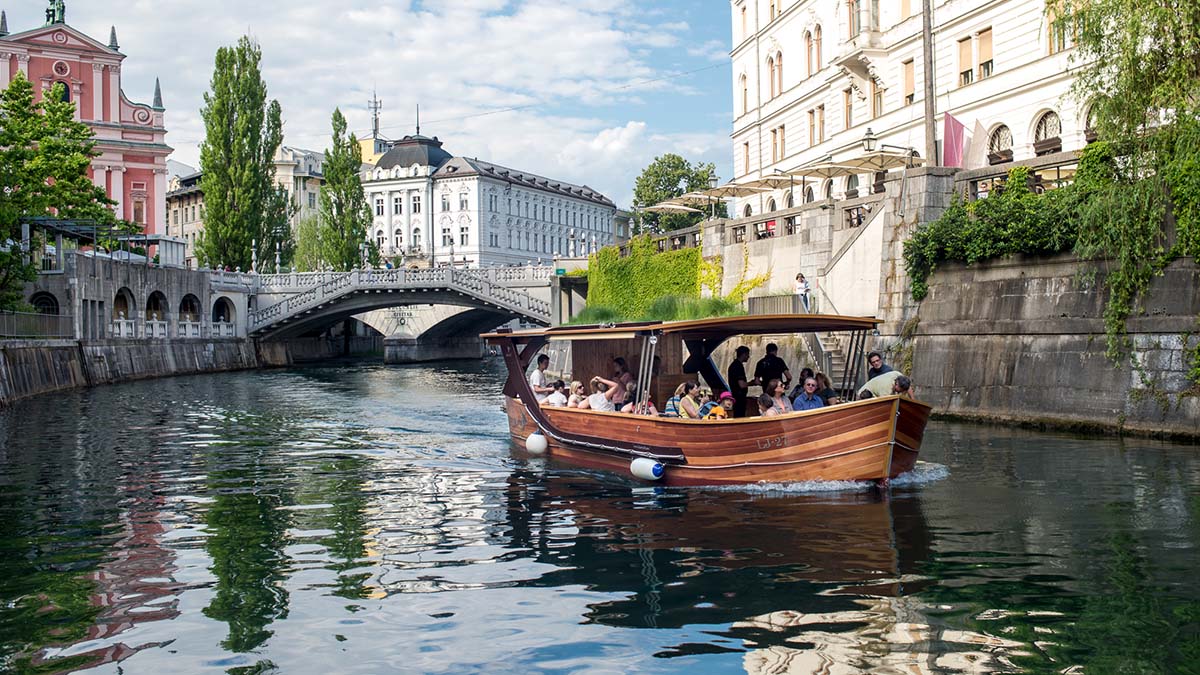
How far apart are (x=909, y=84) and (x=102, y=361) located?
31.0 metres

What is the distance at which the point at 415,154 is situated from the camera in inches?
4365

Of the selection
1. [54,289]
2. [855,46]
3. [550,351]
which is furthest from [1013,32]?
[54,289]

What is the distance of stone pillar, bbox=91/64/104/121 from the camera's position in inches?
2507

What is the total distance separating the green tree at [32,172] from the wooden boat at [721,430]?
20.1 meters

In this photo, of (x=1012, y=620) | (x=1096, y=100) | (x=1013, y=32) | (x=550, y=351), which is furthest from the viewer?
(x=1013, y=32)

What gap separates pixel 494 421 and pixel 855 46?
71.7 feet

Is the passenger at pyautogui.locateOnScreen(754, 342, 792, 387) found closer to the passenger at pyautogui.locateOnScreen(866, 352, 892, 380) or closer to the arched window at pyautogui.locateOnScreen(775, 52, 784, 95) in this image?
the passenger at pyautogui.locateOnScreen(866, 352, 892, 380)

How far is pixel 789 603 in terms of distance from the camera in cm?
942

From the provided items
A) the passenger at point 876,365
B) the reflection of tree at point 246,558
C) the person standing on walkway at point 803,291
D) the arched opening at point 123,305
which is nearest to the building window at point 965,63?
the person standing on walkway at point 803,291

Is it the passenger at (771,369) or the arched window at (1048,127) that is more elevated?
the arched window at (1048,127)

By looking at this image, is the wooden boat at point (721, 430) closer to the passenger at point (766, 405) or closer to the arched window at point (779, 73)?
the passenger at point (766, 405)

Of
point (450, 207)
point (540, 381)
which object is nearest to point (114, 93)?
point (450, 207)

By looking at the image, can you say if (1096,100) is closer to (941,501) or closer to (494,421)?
(941,501)

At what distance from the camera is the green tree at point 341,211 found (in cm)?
6744
